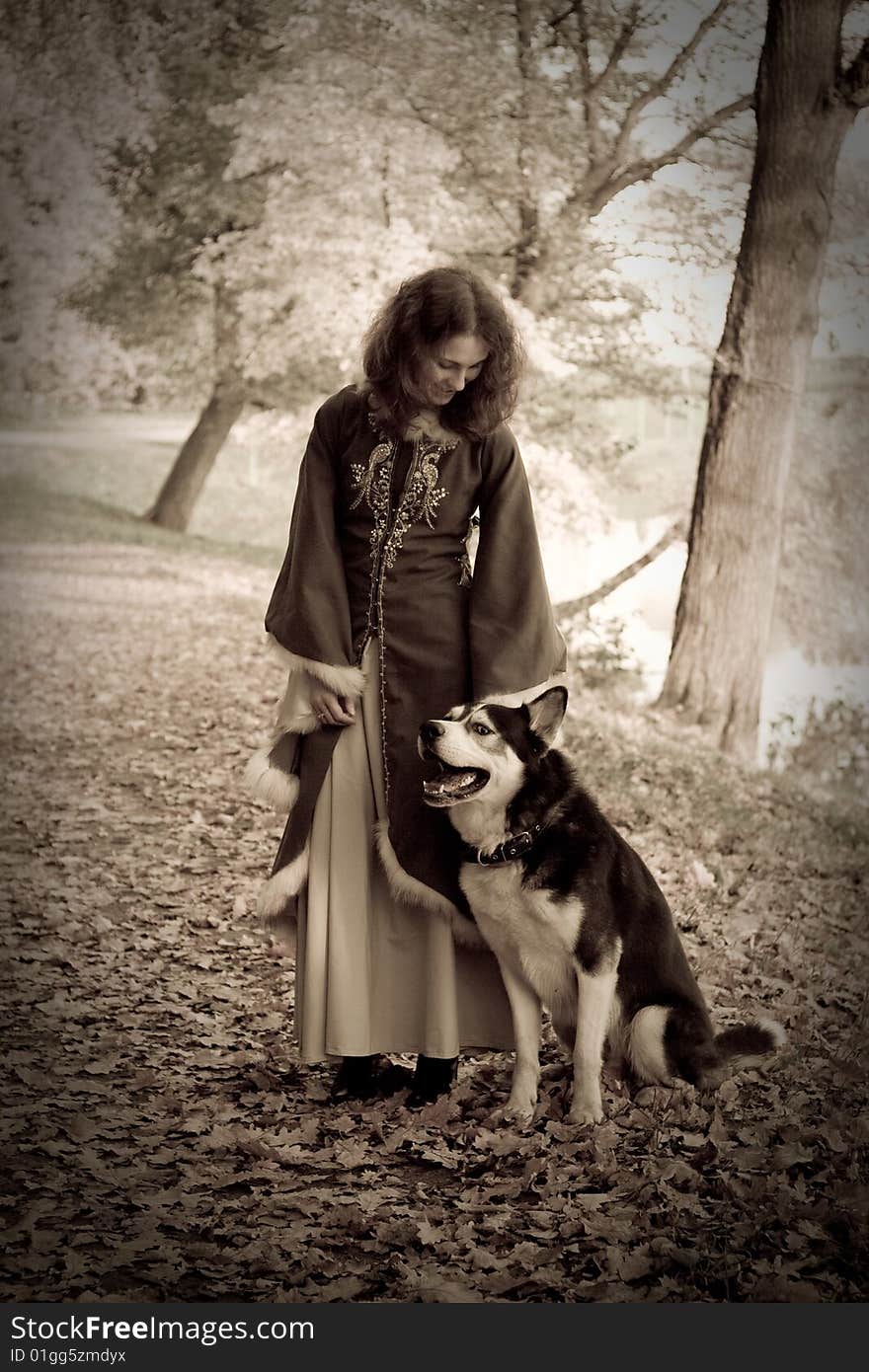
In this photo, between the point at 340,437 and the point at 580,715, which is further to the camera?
the point at 580,715

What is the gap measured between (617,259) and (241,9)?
103 inches

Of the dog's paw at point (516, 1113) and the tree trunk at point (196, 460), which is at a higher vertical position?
the tree trunk at point (196, 460)

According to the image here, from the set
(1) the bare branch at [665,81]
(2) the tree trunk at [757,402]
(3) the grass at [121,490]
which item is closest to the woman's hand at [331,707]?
(2) the tree trunk at [757,402]

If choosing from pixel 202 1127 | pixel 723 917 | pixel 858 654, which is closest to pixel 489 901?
pixel 202 1127

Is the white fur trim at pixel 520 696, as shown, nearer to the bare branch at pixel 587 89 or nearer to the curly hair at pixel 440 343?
the curly hair at pixel 440 343

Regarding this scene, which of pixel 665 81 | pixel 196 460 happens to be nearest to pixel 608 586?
pixel 665 81

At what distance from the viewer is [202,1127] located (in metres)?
2.98

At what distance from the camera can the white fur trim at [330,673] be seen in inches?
112

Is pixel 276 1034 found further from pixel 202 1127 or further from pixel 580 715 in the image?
pixel 580 715

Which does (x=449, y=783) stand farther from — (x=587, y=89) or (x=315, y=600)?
(x=587, y=89)

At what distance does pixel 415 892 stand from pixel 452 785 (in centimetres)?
33

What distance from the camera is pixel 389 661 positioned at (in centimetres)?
290

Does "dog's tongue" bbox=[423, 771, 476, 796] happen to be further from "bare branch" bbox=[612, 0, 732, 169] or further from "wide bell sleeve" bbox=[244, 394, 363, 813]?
"bare branch" bbox=[612, 0, 732, 169]

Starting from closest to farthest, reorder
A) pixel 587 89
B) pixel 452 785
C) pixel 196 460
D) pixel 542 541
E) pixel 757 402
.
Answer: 1. pixel 452 785
2. pixel 757 402
3. pixel 587 89
4. pixel 542 541
5. pixel 196 460
